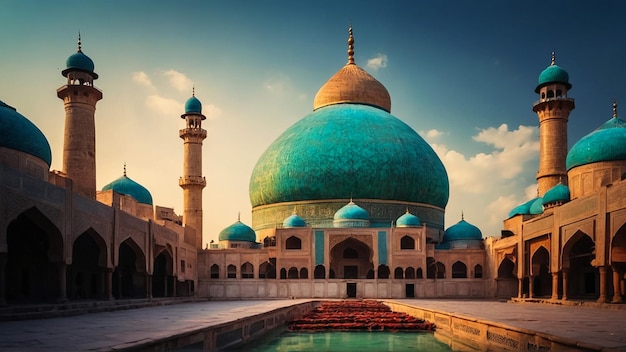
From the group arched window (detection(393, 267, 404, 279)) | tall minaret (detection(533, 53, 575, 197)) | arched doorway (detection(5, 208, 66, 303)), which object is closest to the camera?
arched doorway (detection(5, 208, 66, 303))

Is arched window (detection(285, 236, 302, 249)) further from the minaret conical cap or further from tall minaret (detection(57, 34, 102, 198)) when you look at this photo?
tall minaret (detection(57, 34, 102, 198))

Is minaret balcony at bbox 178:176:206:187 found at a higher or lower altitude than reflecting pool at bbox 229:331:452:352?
higher

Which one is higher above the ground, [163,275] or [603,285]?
[603,285]

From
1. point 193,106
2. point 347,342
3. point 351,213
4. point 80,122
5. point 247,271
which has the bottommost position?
point 247,271

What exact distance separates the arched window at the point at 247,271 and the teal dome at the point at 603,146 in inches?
529

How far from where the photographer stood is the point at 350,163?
91.6 feet

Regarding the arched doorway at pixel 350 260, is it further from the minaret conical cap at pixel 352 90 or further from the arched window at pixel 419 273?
the minaret conical cap at pixel 352 90

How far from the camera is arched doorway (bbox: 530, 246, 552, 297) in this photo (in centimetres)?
1952

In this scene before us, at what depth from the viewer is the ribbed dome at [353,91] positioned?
1243 inches

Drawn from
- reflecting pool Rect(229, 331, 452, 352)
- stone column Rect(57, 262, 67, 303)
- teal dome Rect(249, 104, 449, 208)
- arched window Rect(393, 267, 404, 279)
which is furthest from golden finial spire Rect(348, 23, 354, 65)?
reflecting pool Rect(229, 331, 452, 352)

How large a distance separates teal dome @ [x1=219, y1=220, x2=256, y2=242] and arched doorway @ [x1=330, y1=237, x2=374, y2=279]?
425cm

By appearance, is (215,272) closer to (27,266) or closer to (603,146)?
(27,266)

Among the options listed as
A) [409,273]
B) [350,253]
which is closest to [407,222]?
[409,273]

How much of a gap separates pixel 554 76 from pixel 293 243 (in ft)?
39.8
